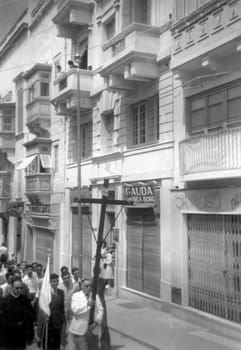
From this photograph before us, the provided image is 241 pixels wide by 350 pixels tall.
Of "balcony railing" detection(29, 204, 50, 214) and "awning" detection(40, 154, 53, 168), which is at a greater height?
"awning" detection(40, 154, 53, 168)

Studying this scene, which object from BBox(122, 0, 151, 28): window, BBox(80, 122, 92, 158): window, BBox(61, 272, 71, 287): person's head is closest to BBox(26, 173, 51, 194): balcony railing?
BBox(80, 122, 92, 158): window

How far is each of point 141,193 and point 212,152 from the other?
403cm

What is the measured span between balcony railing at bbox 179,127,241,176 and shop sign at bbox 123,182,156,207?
80.9 inches

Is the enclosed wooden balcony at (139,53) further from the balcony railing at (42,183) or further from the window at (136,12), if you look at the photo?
the balcony railing at (42,183)

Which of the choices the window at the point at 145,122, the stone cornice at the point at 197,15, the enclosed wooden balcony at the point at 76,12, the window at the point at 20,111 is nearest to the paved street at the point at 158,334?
the window at the point at 145,122

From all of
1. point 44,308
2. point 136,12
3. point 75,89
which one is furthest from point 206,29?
point 75,89

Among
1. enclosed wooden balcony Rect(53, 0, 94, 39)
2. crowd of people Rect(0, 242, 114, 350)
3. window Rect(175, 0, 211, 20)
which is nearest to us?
crowd of people Rect(0, 242, 114, 350)

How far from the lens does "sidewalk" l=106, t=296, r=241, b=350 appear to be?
32.5ft

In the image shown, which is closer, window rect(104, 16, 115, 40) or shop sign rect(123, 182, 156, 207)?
shop sign rect(123, 182, 156, 207)

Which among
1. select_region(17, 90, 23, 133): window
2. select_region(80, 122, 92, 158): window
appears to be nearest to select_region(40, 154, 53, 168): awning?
select_region(80, 122, 92, 158): window

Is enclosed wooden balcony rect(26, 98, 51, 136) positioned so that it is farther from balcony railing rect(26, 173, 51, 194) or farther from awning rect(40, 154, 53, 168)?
balcony railing rect(26, 173, 51, 194)

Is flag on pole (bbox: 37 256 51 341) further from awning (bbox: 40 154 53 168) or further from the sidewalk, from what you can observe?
awning (bbox: 40 154 53 168)

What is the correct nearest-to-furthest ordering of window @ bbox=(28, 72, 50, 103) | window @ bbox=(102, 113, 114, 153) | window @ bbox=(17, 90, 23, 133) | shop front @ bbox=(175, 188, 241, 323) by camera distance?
shop front @ bbox=(175, 188, 241, 323)
window @ bbox=(102, 113, 114, 153)
window @ bbox=(28, 72, 50, 103)
window @ bbox=(17, 90, 23, 133)

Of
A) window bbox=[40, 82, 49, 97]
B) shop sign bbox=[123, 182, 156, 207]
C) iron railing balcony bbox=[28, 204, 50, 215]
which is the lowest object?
iron railing balcony bbox=[28, 204, 50, 215]
